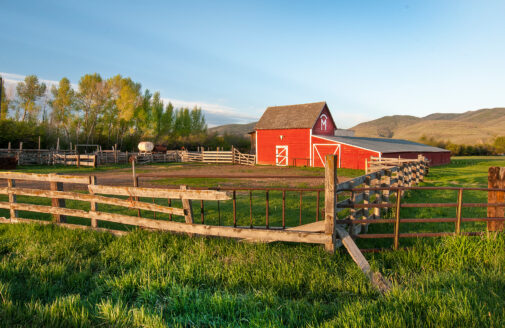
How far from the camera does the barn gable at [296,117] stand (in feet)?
108

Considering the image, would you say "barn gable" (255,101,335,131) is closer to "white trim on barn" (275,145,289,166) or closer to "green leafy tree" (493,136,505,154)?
"white trim on barn" (275,145,289,166)

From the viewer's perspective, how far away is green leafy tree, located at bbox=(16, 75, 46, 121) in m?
50.3

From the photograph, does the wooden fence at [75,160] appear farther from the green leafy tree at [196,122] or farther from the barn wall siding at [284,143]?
the green leafy tree at [196,122]

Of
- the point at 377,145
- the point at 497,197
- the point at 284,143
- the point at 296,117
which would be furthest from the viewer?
the point at 296,117

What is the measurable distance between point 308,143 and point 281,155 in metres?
3.80

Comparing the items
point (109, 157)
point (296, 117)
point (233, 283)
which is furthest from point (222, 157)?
point (233, 283)

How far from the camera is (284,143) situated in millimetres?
34312

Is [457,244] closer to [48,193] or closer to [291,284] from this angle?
[291,284]

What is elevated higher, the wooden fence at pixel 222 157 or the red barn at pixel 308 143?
the red barn at pixel 308 143

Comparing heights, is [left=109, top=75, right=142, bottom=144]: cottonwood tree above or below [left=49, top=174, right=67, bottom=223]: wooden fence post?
above

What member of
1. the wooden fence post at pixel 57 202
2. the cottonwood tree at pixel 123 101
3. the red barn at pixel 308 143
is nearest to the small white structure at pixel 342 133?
the red barn at pixel 308 143

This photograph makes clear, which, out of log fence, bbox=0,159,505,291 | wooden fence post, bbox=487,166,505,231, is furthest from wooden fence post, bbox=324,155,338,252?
wooden fence post, bbox=487,166,505,231

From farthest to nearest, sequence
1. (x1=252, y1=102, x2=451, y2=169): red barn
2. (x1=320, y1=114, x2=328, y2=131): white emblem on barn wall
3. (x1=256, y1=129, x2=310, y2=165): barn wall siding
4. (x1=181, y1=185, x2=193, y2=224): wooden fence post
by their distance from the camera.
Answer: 1. (x1=320, y1=114, x2=328, y2=131): white emblem on barn wall
2. (x1=256, y1=129, x2=310, y2=165): barn wall siding
3. (x1=252, y1=102, x2=451, y2=169): red barn
4. (x1=181, y1=185, x2=193, y2=224): wooden fence post

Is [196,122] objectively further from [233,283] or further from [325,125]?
[233,283]
